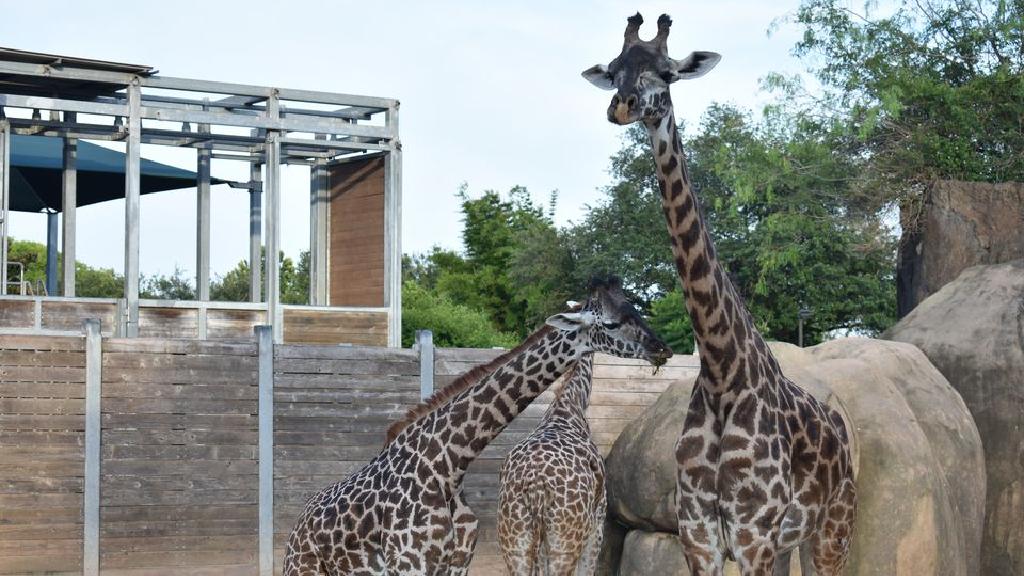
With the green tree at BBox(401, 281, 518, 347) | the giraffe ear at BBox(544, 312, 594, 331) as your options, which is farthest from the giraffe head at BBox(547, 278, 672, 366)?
the green tree at BBox(401, 281, 518, 347)

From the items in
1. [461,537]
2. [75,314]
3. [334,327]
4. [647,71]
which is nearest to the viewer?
[647,71]

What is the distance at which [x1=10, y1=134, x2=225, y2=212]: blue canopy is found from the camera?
60.3 feet

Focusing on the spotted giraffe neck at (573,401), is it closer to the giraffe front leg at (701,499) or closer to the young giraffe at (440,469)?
the young giraffe at (440,469)

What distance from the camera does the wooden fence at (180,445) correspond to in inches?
436

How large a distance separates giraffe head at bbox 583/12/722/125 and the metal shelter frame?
35.5 ft

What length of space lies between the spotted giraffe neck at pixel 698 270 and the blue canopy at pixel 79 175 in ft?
45.3

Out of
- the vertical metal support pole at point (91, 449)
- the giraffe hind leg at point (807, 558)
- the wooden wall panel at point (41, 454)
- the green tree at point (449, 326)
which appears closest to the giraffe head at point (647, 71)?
the giraffe hind leg at point (807, 558)

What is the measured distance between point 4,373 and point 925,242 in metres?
8.78

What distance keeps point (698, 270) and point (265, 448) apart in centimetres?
680

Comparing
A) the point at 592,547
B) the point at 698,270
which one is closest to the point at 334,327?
the point at 592,547

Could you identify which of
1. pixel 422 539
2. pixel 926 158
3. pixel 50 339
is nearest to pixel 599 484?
pixel 422 539

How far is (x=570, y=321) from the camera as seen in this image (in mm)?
6711

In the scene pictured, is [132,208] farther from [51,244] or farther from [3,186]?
[51,244]

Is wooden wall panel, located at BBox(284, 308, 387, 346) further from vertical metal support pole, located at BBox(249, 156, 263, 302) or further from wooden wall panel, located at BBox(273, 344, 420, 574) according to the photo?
wooden wall panel, located at BBox(273, 344, 420, 574)
